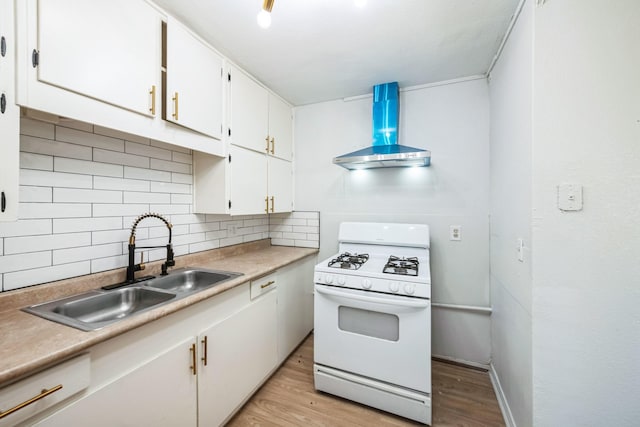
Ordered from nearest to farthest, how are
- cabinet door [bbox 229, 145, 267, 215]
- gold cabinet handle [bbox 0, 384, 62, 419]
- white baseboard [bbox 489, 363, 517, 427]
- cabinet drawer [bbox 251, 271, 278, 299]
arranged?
gold cabinet handle [bbox 0, 384, 62, 419], white baseboard [bbox 489, 363, 517, 427], cabinet drawer [bbox 251, 271, 278, 299], cabinet door [bbox 229, 145, 267, 215]

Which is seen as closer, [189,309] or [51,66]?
[51,66]

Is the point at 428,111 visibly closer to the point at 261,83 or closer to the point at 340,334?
the point at 261,83

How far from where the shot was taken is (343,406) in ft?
5.61

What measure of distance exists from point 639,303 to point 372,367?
1.34 m

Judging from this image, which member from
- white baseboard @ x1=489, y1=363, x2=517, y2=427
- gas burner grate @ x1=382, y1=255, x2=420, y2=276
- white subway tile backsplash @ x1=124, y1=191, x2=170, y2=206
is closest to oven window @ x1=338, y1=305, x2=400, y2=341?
gas burner grate @ x1=382, y1=255, x2=420, y2=276

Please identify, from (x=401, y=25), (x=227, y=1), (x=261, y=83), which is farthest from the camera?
(x=261, y=83)

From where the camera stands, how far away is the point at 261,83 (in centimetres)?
225

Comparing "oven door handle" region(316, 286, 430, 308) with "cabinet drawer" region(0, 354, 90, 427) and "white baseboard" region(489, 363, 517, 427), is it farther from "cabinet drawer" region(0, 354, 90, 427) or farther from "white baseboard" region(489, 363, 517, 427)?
"cabinet drawer" region(0, 354, 90, 427)

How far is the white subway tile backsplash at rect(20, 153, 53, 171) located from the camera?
115 centimetres

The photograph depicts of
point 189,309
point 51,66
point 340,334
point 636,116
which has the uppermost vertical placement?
point 51,66

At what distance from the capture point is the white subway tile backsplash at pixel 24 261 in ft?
3.60

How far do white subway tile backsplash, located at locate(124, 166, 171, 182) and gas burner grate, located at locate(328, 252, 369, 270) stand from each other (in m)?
1.35

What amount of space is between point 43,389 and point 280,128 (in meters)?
2.31

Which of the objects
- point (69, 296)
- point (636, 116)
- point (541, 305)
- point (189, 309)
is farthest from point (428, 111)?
point (69, 296)
